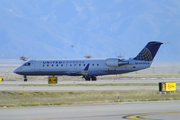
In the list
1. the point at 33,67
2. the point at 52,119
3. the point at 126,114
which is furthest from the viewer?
the point at 33,67

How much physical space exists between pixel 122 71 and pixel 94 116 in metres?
34.3

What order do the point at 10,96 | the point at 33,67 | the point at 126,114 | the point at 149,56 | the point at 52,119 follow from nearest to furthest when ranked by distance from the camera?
the point at 52,119 < the point at 126,114 < the point at 10,96 < the point at 149,56 < the point at 33,67

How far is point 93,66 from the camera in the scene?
51.2m

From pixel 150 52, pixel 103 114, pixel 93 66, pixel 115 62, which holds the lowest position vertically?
pixel 103 114

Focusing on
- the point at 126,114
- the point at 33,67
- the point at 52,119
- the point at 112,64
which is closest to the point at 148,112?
the point at 126,114

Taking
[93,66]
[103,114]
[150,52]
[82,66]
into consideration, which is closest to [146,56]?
[150,52]

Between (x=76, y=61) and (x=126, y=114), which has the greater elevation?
(x=76, y=61)

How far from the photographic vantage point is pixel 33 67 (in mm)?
53938

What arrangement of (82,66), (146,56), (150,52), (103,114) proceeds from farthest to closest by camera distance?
(82,66) < (150,52) < (146,56) < (103,114)

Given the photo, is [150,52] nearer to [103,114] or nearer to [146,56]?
[146,56]

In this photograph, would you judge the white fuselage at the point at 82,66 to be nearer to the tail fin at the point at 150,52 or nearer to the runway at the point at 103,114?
the tail fin at the point at 150,52

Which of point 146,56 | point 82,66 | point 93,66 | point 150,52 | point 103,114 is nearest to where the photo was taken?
point 103,114

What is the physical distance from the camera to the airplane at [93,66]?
4966cm

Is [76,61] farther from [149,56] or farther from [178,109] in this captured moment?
[178,109]
